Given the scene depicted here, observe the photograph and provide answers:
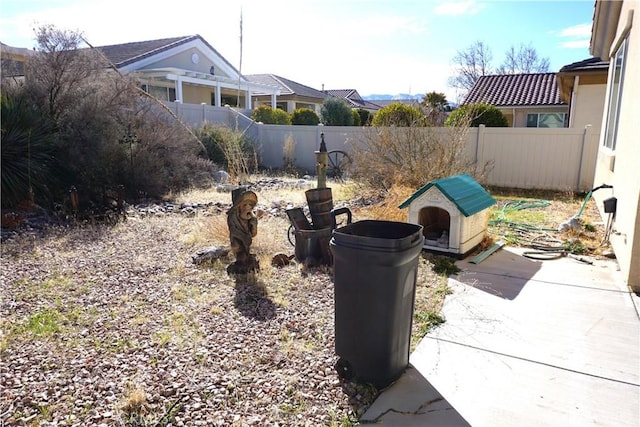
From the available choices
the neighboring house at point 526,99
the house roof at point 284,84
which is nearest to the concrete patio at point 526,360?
the neighboring house at point 526,99

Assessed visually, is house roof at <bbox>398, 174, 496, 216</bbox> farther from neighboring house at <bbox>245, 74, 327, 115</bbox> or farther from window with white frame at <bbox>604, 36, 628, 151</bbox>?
neighboring house at <bbox>245, 74, 327, 115</bbox>

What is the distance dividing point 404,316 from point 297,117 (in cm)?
1780

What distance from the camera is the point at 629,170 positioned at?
15.8ft

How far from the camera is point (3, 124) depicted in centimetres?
734

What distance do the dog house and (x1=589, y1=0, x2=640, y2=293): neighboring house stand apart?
59.8 inches

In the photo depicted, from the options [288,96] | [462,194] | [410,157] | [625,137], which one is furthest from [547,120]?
[462,194]

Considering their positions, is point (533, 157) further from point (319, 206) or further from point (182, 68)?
point (182, 68)

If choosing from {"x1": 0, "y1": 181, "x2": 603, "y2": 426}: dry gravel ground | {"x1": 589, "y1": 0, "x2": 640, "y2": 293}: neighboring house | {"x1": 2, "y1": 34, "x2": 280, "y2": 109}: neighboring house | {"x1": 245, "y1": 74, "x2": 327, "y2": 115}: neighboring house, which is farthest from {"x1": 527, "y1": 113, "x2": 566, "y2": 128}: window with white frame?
{"x1": 0, "y1": 181, "x2": 603, "y2": 426}: dry gravel ground

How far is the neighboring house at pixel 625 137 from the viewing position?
4.33 meters

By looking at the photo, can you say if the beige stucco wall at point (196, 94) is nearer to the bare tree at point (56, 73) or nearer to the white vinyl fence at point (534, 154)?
the white vinyl fence at point (534, 154)

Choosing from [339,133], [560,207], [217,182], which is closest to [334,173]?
[339,133]

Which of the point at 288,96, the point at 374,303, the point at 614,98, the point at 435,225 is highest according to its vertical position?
the point at 288,96

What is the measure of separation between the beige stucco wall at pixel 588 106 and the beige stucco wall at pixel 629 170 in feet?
22.7

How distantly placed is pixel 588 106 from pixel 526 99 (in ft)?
22.8
